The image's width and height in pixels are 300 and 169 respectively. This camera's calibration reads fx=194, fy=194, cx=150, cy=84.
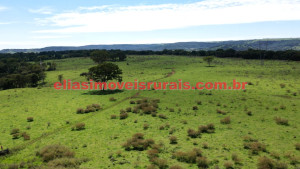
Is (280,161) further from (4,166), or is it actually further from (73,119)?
(73,119)

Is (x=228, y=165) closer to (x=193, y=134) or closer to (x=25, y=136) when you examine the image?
(x=193, y=134)

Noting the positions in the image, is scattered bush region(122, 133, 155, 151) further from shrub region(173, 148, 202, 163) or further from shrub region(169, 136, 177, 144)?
shrub region(173, 148, 202, 163)

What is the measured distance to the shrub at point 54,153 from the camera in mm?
23031

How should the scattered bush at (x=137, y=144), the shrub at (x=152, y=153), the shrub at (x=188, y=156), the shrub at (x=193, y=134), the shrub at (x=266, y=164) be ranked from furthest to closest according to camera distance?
the shrub at (x=193, y=134), the scattered bush at (x=137, y=144), the shrub at (x=152, y=153), the shrub at (x=188, y=156), the shrub at (x=266, y=164)

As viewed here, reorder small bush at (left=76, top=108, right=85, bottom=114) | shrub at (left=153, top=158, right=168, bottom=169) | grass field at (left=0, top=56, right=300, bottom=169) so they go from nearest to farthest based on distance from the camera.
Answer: shrub at (left=153, top=158, right=168, bottom=169)
grass field at (left=0, top=56, right=300, bottom=169)
small bush at (left=76, top=108, right=85, bottom=114)

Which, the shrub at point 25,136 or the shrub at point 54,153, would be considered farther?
the shrub at point 25,136

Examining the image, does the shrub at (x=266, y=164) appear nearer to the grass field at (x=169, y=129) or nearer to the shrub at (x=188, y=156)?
the grass field at (x=169, y=129)

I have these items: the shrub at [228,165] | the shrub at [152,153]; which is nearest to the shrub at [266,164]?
the shrub at [228,165]

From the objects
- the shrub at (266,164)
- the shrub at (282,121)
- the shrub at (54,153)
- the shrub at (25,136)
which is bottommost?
the shrub at (25,136)

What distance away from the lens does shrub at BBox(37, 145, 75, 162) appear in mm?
23031

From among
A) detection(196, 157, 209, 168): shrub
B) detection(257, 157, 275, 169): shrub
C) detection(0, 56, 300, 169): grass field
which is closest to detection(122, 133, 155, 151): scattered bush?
detection(0, 56, 300, 169): grass field

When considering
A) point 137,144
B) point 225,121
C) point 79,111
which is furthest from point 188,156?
point 79,111

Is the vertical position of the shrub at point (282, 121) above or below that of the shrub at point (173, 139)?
above

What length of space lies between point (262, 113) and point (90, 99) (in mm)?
42694
